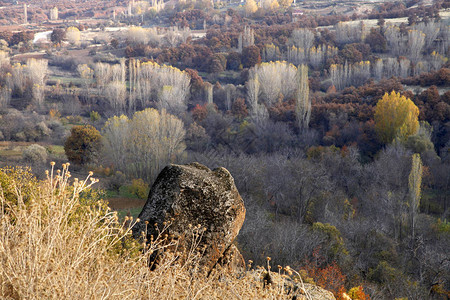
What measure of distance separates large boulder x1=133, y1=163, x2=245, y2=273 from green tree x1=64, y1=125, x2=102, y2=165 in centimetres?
3569

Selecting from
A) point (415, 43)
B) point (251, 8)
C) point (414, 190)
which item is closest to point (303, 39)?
point (415, 43)

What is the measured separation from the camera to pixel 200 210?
6418 millimetres

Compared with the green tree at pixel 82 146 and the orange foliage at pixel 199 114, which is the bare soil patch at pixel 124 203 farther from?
the orange foliage at pixel 199 114

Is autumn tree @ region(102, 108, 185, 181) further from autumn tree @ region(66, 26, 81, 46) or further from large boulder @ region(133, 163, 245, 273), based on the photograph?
autumn tree @ region(66, 26, 81, 46)

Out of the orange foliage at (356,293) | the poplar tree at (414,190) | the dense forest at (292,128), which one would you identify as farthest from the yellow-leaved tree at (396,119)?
the orange foliage at (356,293)

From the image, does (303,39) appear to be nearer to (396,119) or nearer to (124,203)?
(396,119)

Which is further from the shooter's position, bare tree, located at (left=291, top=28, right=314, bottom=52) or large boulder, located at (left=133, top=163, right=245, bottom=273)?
bare tree, located at (left=291, top=28, right=314, bottom=52)

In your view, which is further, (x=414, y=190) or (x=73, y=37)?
(x=73, y=37)

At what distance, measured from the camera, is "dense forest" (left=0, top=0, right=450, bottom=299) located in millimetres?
21891

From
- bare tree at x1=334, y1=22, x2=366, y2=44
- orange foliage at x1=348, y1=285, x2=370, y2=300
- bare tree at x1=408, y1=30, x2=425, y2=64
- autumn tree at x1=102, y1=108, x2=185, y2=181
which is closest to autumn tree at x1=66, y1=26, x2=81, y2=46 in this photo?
bare tree at x1=334, y1=22, x2=366, y2=44

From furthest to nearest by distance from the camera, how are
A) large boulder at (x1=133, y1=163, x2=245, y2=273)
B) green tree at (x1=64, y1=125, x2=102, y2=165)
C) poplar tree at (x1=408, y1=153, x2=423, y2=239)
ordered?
green tree at (x1=64, y1=125, x2=102, y2=165)
poplar tree at (x1=408, y1=153, x2=423, y2=239)
large boulder at (x1=133, y1=163, x2=245, y2=273)

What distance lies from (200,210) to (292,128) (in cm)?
4203

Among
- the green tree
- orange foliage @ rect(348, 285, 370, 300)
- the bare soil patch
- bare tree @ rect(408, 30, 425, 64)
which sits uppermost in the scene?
bare tree @ rect(408, 30, 425, 64)

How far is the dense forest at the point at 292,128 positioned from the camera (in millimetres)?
21891
